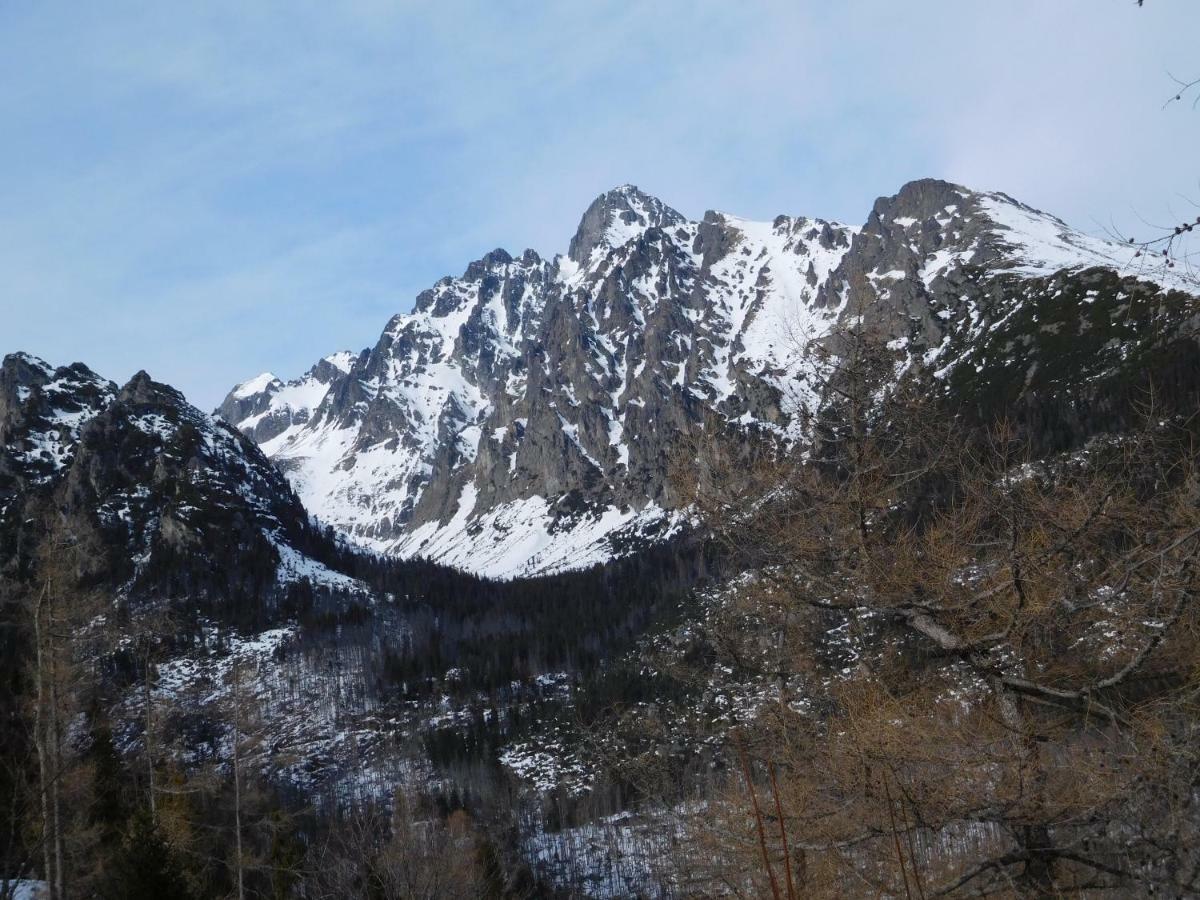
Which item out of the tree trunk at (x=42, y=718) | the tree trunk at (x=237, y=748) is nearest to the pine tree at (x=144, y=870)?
the tree trunk at (x=42, y=718)

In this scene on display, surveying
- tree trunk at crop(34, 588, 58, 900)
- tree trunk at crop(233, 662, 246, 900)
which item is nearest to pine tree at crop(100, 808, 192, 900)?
tree trunk at crop(34, 588, 58, 900)

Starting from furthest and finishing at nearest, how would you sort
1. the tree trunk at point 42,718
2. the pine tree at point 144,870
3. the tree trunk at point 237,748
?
1. the tree trunk at point 237,748
2. the pine tree at point 144,870
3. the tree trunk at point 42,718

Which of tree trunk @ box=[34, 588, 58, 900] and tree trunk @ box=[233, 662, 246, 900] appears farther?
tree trunk @ box=[233, 662, 246, 900]

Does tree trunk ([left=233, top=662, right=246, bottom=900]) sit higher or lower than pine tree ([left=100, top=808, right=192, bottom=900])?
higher

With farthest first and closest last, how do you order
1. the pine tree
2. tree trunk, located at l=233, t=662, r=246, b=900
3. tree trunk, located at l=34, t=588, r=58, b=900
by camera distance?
tree trunk, located at l=233, t=662, r=246, b=900 → the pine tree → tree trunk, located at l=34, t=588, r=58, b=900

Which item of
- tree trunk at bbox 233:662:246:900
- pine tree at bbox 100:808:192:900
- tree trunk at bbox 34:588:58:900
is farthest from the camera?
tree trunk at bbox 233:662:246:900

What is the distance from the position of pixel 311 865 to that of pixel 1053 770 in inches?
1443

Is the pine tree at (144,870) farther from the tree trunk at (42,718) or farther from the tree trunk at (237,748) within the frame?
the tree trunk at (237,748)

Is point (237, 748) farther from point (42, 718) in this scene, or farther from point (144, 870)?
point (42, 718)

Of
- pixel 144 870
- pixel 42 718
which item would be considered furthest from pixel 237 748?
pixel 42 718

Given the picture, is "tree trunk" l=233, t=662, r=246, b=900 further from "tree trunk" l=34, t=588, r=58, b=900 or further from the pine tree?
"tree trunk" l=34, t=588, r=58, b=900

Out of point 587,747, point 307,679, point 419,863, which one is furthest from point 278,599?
point 587,747

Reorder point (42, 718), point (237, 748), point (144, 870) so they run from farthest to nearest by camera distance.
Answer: point (237, 748) < point (144, 870) < point (42, 718)

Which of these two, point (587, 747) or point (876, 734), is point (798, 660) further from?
point (587, 747)
